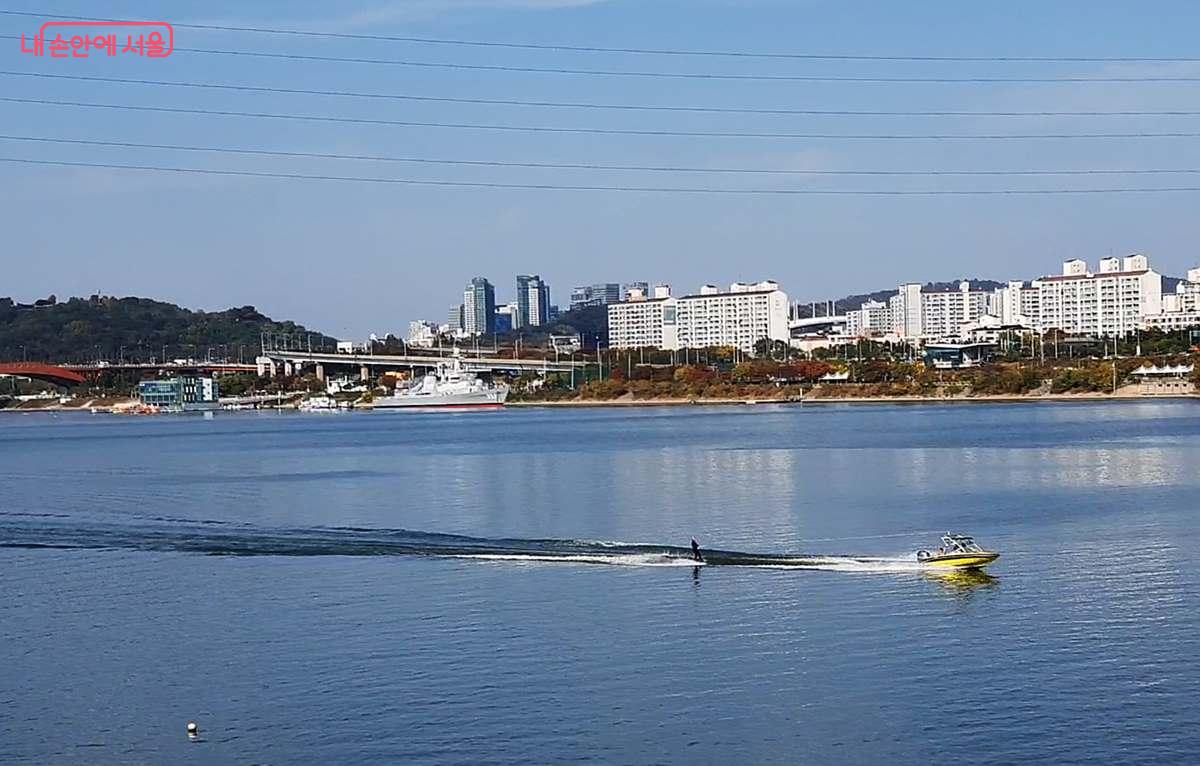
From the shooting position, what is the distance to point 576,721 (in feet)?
42.1

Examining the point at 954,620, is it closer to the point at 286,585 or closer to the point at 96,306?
the point at 286,585

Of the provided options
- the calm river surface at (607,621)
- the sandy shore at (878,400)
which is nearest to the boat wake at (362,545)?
the calm river surface at (607,621)

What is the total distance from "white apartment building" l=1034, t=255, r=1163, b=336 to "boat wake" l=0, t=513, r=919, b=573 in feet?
345

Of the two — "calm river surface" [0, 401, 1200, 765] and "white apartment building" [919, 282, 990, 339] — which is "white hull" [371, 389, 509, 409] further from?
"white apartment building" [919, 282, 990, 339]

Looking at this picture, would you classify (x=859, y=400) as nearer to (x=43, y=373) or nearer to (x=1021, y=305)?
(x=43, y=373)

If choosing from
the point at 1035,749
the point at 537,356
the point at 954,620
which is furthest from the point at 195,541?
the point at 537,356

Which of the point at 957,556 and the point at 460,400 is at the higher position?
the point at 460,400

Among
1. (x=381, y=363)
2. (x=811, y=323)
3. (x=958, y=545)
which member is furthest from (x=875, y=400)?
(x=811, y=323)

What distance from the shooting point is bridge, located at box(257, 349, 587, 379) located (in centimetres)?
11769

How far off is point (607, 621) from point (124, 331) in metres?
152

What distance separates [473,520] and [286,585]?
6995 millimetres

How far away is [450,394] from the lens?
104562 millimetres

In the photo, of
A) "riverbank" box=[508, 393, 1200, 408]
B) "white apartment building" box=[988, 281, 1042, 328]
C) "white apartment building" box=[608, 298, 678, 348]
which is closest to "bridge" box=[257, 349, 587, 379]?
"riverbank" box=[508, 393, 1200, 408]

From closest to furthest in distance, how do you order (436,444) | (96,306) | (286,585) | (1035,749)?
(1035,749) < (286,585) < (436,444) < (96,306)
